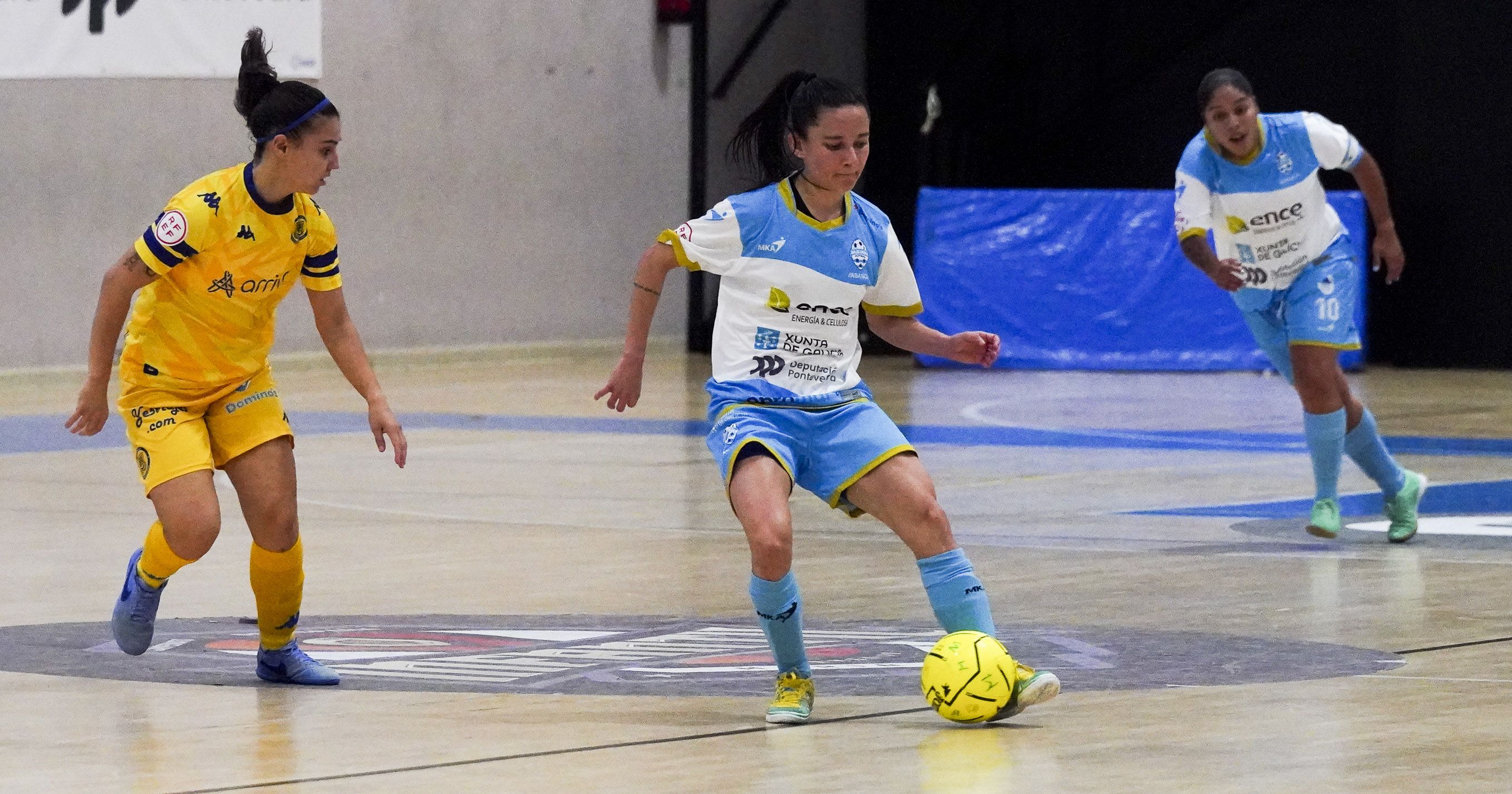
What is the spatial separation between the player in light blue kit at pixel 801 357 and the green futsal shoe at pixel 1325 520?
3.75 metres

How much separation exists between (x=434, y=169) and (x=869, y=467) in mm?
15364

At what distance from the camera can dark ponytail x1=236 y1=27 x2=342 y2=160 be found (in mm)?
5906

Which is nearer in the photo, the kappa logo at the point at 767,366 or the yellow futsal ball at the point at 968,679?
the yellow futsal ball at the point at 968,679

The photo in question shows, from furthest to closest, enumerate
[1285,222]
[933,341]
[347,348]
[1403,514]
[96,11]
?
[96,11]
[1285,222]
[1403,514]
[347,348]
[933,341]

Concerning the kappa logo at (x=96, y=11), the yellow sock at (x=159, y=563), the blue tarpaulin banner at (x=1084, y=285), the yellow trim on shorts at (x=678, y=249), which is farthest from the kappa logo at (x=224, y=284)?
the blue tarpaulin banner at (x=1084, y=285)

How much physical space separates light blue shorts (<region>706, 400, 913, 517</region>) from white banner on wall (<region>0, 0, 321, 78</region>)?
1311 centimetres

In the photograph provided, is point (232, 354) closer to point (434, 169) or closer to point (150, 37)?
point (150, 37)

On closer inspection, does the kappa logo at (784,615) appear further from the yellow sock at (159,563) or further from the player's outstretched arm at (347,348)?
the yellow sock at (159,563)

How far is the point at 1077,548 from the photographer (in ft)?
29.3

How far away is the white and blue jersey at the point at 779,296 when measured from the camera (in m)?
5.76

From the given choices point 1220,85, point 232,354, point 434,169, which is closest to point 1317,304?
point 1220,85

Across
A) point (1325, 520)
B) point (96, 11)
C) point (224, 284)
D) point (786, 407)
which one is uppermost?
point (96, 11)

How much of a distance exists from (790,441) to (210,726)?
154 centimetres

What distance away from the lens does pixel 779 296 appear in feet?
18.9
